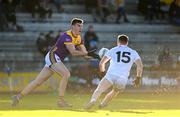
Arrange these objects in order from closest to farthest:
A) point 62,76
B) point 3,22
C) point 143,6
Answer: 1. point 62,76
2. point 3,22
3. point 143,6

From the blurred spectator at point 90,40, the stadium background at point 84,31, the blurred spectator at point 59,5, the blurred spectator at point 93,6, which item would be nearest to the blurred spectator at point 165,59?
the stadium background at point 84,31

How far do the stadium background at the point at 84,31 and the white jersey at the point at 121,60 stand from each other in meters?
8.12

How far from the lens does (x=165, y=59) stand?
25.9m

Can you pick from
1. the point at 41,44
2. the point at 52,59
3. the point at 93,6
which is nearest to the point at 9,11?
the point at 41,44

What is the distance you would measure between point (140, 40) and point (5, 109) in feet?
49.9

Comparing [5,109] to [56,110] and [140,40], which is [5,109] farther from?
[140,40]

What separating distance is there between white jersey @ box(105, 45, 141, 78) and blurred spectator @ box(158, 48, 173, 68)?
9751 mm

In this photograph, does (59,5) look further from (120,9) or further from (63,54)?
(63,54)

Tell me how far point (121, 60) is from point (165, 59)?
1008 centimetres

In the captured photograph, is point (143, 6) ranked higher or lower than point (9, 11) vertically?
lower

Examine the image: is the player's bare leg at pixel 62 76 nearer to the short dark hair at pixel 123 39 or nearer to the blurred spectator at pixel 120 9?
the short dark hair at pixel 123 39

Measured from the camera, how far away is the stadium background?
24.5 meters

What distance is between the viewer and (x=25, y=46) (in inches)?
1102

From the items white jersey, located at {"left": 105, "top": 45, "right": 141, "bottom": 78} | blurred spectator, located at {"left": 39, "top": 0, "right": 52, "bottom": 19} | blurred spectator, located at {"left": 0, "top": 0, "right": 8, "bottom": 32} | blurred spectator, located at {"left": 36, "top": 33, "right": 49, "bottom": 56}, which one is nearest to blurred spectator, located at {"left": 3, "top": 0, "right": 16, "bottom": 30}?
blurred spectator, located at {"left": 0, "top": 0, "right": 8, "bottom": 32}
